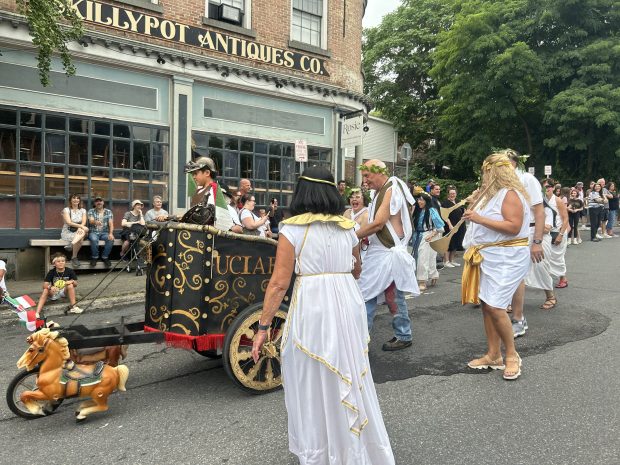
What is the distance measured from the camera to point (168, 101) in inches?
467

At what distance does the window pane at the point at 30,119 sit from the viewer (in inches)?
392

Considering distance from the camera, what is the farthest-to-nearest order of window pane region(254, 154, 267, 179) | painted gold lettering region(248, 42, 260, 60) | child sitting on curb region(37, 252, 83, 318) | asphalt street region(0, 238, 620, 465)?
window pane region(254, 154, 267, 179)
painted gold lettering region(248, 42, 260, 60)
child sitting on curb region(37, 252, 83, 318)
asphalt street region(0, 238, 620, 465)

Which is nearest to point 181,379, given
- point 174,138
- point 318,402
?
point 318,402

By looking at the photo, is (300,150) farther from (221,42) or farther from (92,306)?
(92,306)

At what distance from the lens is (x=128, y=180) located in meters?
11.4

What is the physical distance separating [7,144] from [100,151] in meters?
1.75

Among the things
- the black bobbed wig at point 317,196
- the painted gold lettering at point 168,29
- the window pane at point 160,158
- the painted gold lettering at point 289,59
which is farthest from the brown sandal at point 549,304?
the painted gold lettering at point 168,29

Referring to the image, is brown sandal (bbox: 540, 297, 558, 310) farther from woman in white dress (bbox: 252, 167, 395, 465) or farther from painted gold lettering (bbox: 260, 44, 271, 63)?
painted gold lettering (bbox: 260, 44, 271, 63)

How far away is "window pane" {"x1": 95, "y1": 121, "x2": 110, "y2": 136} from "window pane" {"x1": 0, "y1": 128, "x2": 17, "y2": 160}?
160 cm

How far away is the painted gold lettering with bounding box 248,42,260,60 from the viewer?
13.1m

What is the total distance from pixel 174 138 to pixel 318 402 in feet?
33.8

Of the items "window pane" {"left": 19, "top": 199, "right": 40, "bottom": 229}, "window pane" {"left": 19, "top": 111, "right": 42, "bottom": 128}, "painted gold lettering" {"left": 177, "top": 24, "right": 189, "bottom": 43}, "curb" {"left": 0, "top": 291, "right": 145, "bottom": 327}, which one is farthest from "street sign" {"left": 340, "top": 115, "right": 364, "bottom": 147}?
"curb" {"left": 0, "top": 291, "right": 145, "bottom": 327}

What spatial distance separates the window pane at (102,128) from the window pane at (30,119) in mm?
1117


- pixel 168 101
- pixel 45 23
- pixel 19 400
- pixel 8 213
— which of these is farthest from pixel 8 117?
pixel 19 400
